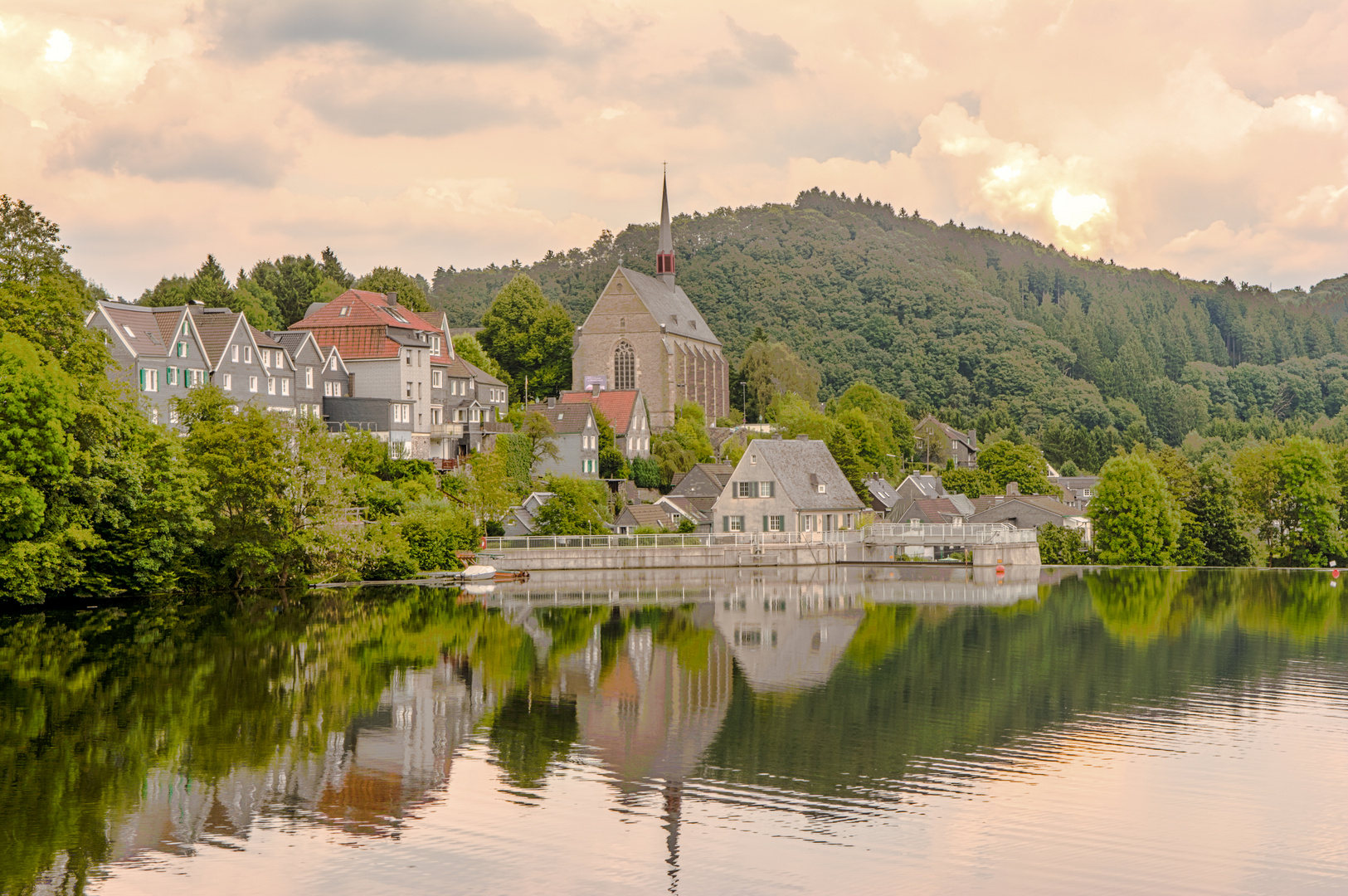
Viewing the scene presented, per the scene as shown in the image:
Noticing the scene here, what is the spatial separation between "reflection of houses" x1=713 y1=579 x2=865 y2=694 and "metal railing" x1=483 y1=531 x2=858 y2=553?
501cm

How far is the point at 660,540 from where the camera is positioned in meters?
71.9

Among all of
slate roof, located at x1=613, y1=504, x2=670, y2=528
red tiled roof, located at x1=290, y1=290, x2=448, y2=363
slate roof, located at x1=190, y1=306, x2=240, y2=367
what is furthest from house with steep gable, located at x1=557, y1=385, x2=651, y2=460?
slate roof, located at x1=190, y1=306, x2=240, y2=367

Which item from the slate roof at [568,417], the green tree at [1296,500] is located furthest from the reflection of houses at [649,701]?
the green tree at [1296,500]

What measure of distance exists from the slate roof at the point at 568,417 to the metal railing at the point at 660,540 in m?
14.6

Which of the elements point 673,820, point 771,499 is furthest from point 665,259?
point 673,820

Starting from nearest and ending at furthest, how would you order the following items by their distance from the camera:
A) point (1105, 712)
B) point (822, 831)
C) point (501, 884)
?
point (501, 884) → point (822, 831) → point (1105, 712)

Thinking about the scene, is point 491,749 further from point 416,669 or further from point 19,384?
point 19,384

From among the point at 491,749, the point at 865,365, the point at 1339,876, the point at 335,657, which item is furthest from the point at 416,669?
the point at 865,365

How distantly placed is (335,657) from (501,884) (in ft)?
71.3

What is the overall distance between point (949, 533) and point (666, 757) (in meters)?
51.8

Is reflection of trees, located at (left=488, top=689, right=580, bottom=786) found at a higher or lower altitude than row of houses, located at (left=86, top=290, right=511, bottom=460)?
lower

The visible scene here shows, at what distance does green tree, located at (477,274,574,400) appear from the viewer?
118 metres

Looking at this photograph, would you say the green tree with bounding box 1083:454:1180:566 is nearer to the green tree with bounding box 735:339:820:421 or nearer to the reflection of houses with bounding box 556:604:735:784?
the reflection of houses with bounding box 556:604:735:784

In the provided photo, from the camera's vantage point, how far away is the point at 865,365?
18162 centimetres
